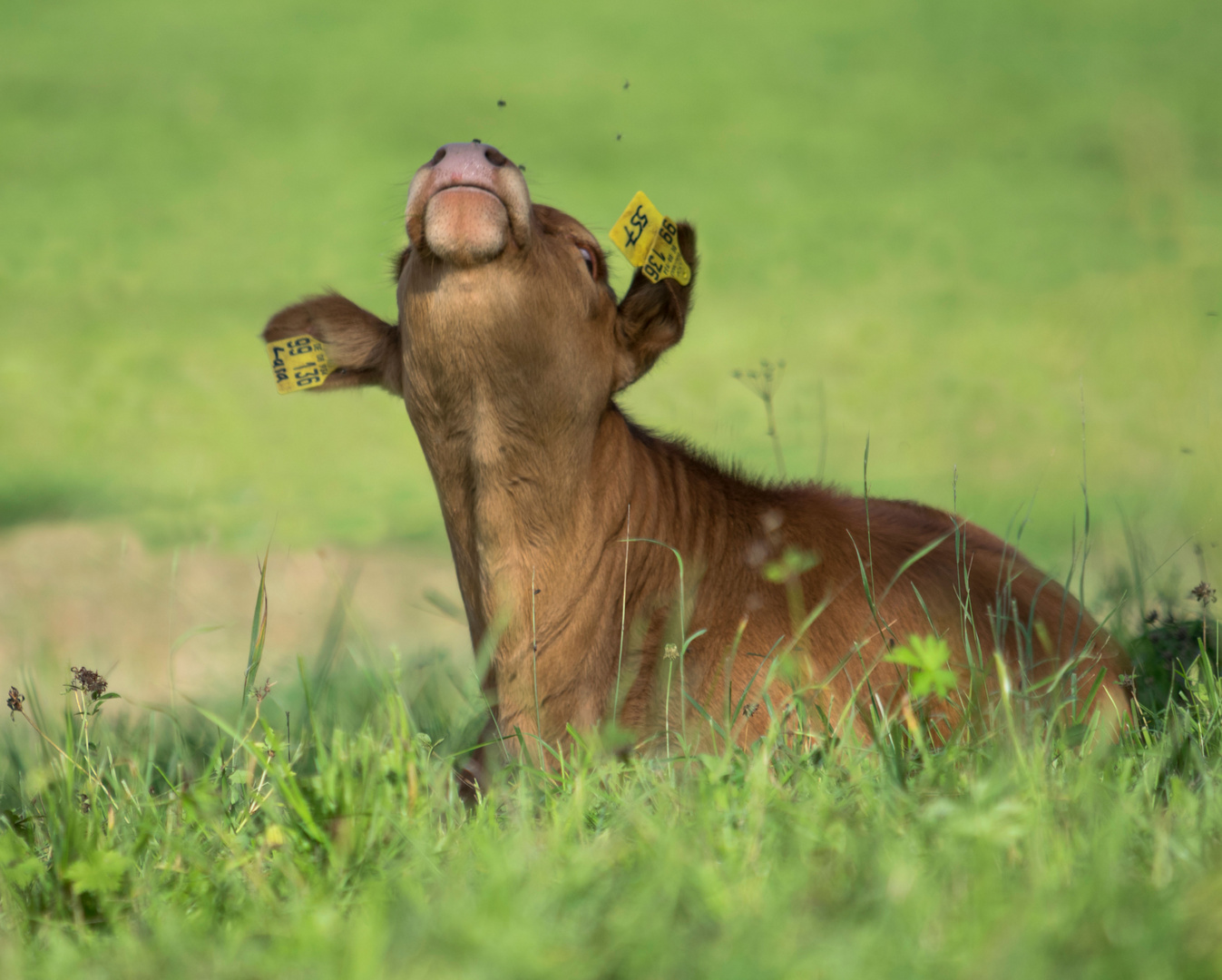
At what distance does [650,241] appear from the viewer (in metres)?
3.26

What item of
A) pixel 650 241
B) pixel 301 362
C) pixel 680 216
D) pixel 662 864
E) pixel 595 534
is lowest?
pixel 662 864

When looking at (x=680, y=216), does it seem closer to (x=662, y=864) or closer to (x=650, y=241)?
(x=650, y=241)

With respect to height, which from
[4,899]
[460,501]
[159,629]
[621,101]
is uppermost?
[621,101]

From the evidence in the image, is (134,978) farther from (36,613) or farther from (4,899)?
(36,613)

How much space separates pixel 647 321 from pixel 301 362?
1.05m

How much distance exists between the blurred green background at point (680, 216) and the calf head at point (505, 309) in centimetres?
270

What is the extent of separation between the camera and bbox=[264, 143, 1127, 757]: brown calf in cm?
291

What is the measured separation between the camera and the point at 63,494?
27.0 ft

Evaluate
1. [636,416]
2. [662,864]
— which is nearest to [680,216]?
[636,416]

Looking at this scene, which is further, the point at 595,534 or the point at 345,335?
the point at 345,335

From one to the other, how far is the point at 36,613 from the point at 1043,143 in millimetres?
10161

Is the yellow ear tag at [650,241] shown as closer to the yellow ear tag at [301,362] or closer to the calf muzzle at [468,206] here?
the calf muzzle at [468,206]

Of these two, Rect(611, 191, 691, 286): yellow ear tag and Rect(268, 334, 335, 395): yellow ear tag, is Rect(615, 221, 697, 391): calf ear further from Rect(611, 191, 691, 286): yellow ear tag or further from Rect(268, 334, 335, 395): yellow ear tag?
Rect(268, 334, 335, 395): yellow ear tag

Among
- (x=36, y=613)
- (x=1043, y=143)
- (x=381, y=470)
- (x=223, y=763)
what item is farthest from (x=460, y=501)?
(x=1043, y=143)
